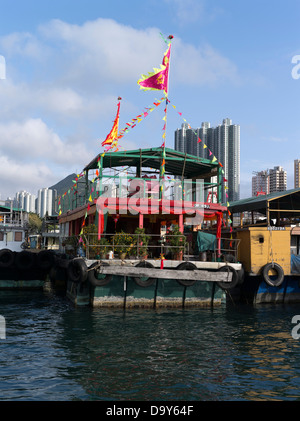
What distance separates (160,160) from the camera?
22.0m

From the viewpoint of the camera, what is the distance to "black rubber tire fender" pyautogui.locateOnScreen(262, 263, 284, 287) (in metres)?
19.7

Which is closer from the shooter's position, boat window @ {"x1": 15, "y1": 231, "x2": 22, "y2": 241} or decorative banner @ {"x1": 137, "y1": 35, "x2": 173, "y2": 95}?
decorative banner @ {"x1": 137, "y1": 35, "x2": 173, "y2": 95}

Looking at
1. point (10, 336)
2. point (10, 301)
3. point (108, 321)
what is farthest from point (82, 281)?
point (10, 301)

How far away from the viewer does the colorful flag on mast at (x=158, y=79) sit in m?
19.4

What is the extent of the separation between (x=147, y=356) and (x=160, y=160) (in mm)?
13176

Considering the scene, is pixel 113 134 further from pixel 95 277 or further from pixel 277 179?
pixel 277 179

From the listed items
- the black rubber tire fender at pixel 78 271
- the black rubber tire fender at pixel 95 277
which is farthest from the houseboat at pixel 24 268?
the black rubber tire fender at pixel 95 277

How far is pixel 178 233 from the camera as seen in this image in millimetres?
18500

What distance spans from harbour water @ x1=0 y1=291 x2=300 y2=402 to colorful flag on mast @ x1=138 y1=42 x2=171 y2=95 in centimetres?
1110

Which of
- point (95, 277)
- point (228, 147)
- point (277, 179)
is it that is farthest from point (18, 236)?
point (277, 179)

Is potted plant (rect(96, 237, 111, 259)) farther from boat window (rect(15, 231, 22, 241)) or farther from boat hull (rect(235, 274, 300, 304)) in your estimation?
boat window (rect(15, 231, 22, 241))

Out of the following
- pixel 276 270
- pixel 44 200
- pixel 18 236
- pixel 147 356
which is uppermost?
pixel 44 200

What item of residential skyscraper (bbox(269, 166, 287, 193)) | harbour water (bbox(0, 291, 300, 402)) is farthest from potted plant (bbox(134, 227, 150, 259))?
residential skyscraper (bbox(269, 166, 287, 193))
